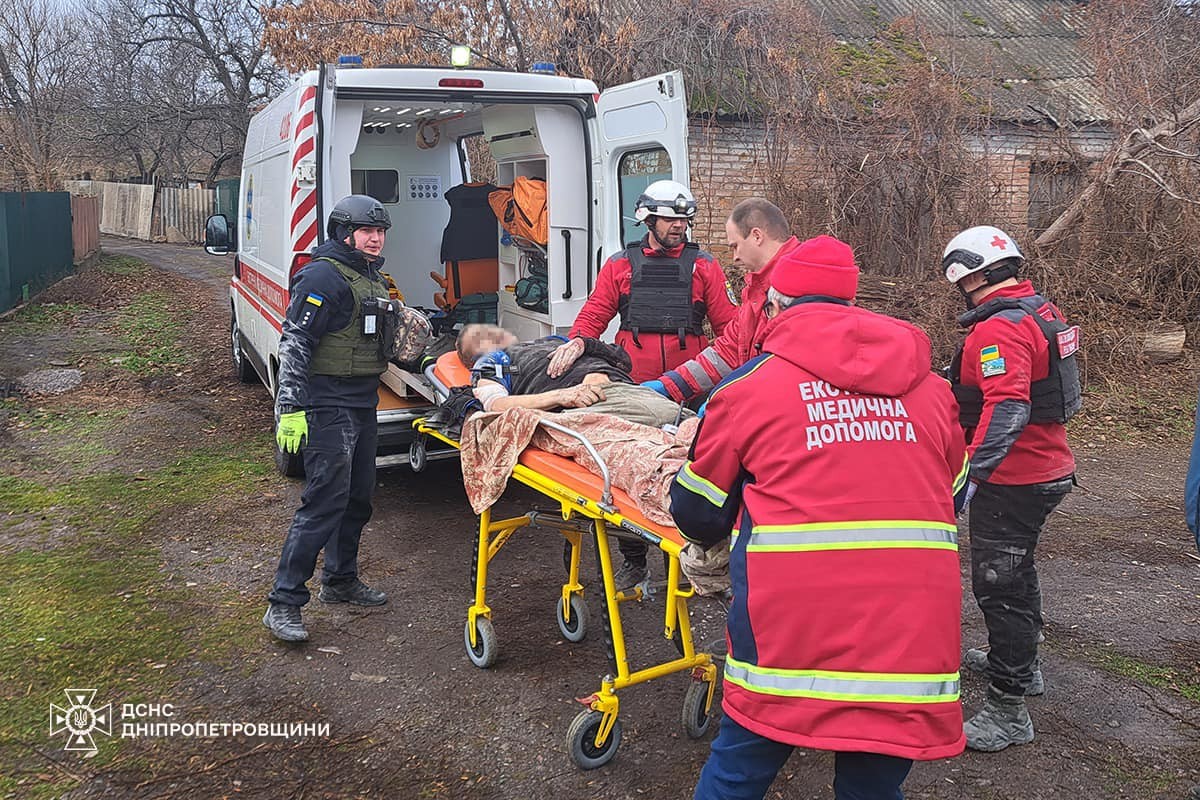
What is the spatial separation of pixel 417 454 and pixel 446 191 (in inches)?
145

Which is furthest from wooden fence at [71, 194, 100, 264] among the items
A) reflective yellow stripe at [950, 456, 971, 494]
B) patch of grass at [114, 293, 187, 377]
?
reflective yellow stripe at [950, 456, 971, 494]

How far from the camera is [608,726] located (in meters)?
3.52

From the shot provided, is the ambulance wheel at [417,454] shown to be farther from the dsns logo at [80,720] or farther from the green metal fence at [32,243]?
the green metal fence at [32,243]

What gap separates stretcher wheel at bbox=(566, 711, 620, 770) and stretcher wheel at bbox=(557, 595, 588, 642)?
96 centimetres

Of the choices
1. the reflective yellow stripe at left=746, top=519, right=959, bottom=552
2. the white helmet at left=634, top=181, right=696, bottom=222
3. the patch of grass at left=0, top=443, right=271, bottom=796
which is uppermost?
the white helmet at left=634, top=181, right=696, bottom=222

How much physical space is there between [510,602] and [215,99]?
30051mm

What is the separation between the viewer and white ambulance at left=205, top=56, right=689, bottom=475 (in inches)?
225

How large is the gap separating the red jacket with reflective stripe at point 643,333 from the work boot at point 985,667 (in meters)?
2.03

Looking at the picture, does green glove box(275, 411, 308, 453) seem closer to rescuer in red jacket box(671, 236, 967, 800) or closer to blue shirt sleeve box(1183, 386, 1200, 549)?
rescuer in red jacket box(671, 236, 967, 800)

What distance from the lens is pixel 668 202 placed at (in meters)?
5.02

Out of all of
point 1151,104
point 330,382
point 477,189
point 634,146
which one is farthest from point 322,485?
point 1151,104

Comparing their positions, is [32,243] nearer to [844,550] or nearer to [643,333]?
[643,333]

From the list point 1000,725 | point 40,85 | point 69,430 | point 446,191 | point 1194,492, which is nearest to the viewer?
point 1194,492

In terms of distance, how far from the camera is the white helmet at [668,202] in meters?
5.03
